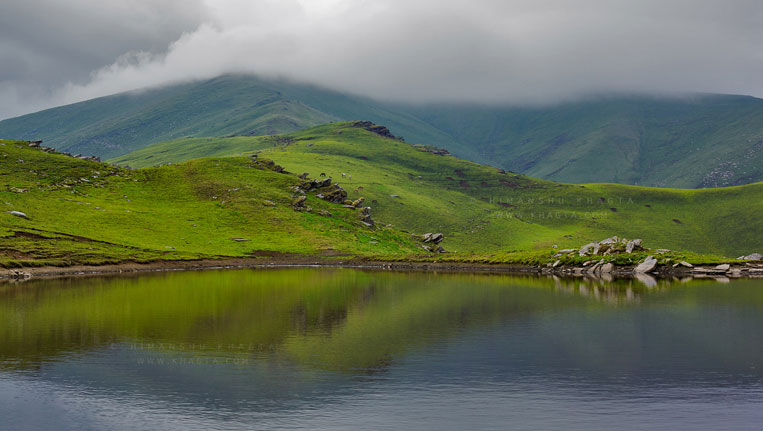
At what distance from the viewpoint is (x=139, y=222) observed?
525ft

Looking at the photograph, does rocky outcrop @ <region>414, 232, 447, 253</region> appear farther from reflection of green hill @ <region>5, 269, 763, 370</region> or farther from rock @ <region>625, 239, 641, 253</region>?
reflection of green hill @ <region>5, 269, 763, 370</region>

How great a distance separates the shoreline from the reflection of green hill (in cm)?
1360

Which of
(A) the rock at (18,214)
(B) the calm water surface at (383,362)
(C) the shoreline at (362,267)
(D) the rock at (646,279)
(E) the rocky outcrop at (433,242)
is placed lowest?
(B) the calm water surface at (383,362)

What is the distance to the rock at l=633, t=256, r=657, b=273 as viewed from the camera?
10762 centimetres

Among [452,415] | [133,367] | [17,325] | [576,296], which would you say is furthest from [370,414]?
[576,296]

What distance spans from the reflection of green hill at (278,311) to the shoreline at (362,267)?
535 inches

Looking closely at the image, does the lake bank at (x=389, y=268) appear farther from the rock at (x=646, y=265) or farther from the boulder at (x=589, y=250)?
the boulder at (x=589, y=250)

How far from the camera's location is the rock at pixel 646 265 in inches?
4237

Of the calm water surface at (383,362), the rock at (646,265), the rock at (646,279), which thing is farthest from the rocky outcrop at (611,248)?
the calm water surface at (383,362)

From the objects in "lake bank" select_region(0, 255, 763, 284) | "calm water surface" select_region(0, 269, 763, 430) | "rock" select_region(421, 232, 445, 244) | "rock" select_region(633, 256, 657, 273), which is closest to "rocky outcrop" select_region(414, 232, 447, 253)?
"rock" select_region(421, 232, 445, 244)

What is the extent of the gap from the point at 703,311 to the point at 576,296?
17289 mm

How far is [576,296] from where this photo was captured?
247ft

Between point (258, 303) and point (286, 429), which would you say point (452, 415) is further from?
point (258, 303)

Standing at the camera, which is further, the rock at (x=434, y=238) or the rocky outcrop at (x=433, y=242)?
the rock at (x=434, y=238)
